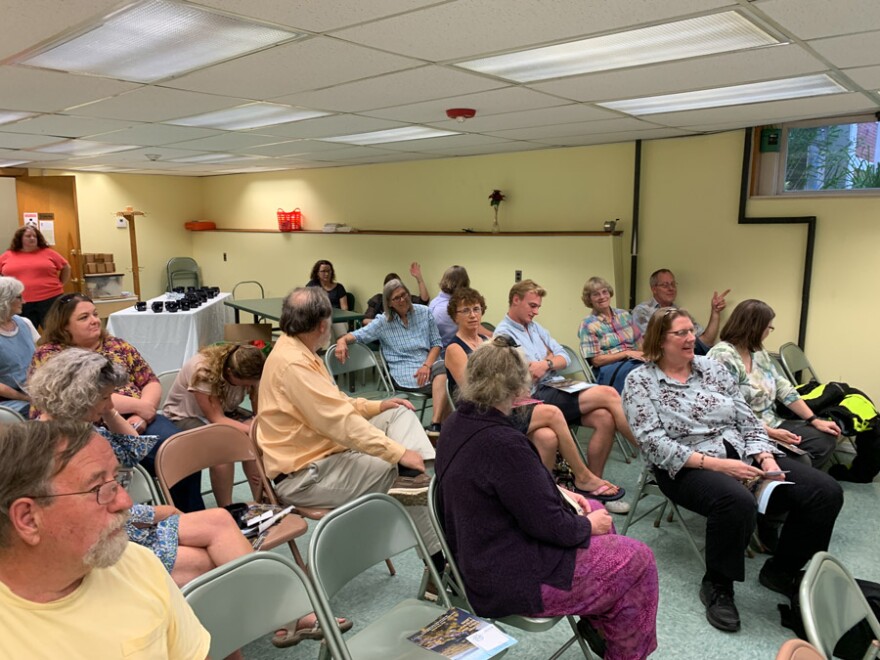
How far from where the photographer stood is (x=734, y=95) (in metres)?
3.46

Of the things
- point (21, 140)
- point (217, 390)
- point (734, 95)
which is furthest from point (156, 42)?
point (21, 140)

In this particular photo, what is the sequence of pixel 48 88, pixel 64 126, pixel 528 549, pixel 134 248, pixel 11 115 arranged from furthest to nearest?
pixel 134 248 → pixel 64 126 → pixel 11 115 → pixel 48 88 → pixel 528 549

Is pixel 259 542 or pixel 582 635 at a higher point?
pixel 259 542

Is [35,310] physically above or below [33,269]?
below

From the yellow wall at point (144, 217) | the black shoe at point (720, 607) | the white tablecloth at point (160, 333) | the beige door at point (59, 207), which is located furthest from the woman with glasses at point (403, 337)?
the yellow wall at point (144, 217)

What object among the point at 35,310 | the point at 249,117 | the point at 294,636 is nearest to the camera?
the point at 294,636

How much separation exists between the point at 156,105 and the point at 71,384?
2.11m

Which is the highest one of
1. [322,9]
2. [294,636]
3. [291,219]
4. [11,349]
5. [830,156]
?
[322,9]

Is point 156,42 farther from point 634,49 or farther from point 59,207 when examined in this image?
point 59,207

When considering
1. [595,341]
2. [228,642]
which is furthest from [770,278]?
[228,642]

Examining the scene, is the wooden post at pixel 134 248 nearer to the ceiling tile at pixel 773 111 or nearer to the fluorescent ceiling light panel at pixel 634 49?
the ceiling tile at pixel 773 111

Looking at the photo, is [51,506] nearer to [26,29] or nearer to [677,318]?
[26,29]

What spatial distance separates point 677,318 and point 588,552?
1337 millimetres

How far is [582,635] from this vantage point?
6.91 ft
